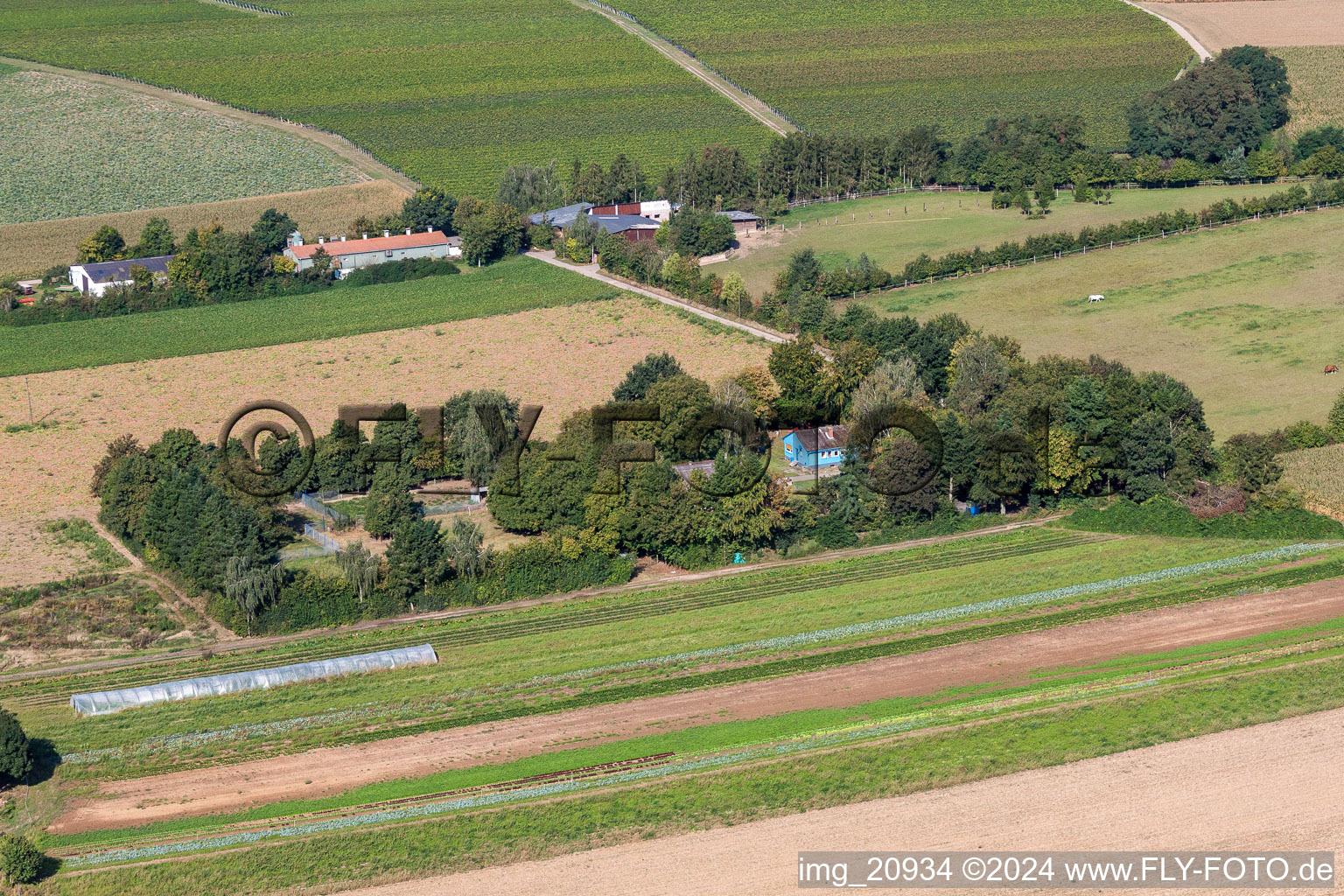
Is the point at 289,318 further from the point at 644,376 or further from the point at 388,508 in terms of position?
the point at 388,508

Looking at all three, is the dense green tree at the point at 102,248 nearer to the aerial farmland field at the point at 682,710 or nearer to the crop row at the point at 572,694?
the aerial farmland field at the point at 682,710

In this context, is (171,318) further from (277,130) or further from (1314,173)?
(1314,173)

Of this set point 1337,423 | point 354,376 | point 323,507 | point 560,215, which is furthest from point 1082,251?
point 323,507

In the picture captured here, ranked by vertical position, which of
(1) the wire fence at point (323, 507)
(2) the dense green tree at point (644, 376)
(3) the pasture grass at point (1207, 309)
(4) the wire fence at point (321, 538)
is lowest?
(4) the wire fence at point (321, 538)

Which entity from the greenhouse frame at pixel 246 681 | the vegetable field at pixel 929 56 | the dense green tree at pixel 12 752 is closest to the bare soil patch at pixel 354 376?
the greenhouse frame at pixel 246 681

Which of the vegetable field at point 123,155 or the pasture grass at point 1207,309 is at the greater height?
the vegetable field at point 123,155
